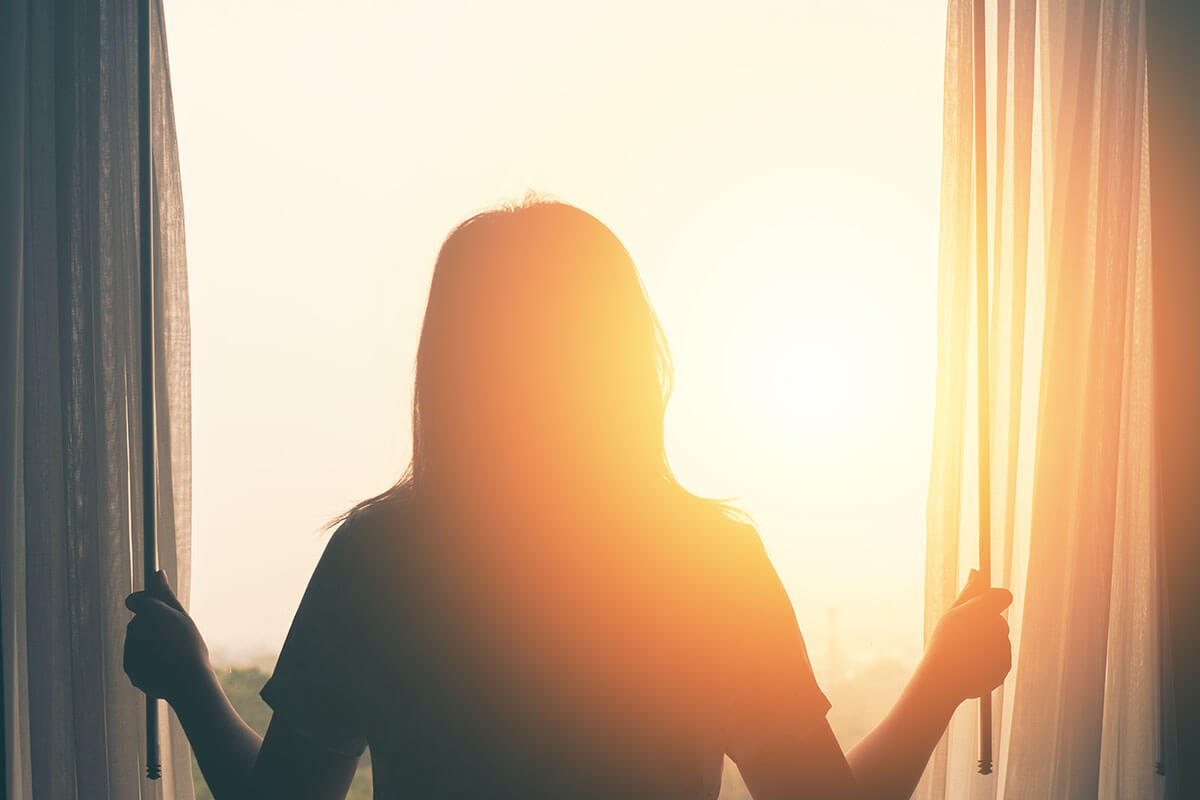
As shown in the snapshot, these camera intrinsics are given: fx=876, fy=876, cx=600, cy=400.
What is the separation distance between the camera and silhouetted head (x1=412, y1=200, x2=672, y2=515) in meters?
0.75

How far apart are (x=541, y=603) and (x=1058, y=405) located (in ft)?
2.47

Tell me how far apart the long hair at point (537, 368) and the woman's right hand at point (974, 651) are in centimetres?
32

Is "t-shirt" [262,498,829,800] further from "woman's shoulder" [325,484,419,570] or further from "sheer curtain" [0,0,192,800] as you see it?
"sheer curtain" [0,0,192,800]

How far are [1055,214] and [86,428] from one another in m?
1.31

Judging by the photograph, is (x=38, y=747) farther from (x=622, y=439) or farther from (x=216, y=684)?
(x=622, y=439)

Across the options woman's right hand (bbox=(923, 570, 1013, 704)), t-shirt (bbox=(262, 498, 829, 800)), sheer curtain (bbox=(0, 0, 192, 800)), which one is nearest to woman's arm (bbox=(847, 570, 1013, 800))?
woman's right hand (bbox=(923, 570, 1013, 704))

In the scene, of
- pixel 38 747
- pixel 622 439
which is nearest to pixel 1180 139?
pixel 622 439

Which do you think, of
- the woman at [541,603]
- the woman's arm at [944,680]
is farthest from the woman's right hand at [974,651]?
the woman at [541,603]

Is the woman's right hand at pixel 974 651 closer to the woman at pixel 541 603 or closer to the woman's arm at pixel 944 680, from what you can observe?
the woman's arm at pixel 944 680

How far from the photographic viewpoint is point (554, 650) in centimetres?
72

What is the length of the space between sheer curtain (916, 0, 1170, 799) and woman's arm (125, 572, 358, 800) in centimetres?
80

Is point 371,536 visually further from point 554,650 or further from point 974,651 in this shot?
point 974,651

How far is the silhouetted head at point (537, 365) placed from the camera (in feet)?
2.46

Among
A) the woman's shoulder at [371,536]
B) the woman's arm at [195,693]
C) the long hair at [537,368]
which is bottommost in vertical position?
the woman's arm at [195,693]
